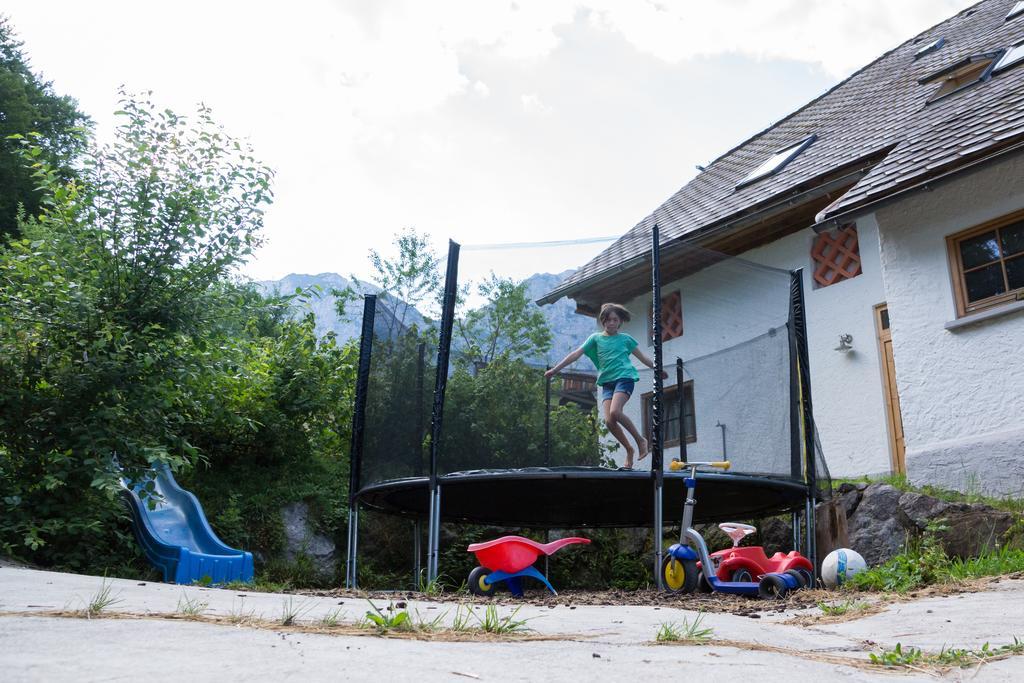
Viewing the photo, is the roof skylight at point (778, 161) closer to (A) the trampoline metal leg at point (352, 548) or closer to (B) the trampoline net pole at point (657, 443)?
(B) the trampoline net pole at point (657, 443)

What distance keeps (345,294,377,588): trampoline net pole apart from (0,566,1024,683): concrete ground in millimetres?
3496

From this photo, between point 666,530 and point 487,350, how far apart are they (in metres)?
2.89

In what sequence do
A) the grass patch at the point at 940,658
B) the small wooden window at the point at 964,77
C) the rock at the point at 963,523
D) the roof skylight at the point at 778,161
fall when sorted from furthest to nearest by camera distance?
the roof skylight at the point at 778,161 < the small wooden window at the point at 964,77 < the rock at the point at 963,523 < the grass patch at the point at 940,658

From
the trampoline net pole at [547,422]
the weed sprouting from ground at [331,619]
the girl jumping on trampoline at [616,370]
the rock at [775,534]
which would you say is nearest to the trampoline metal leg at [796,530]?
the rock at [775,534]

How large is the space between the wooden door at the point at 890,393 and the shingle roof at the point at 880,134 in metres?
1.74

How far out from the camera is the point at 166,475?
7609 millimetres

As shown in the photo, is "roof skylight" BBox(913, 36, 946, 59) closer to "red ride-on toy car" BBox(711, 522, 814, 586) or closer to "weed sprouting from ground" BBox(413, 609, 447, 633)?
"red ride-on toy car" BBox(711, 522, 814, 586)

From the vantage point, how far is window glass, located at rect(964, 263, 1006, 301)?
7.62 meters

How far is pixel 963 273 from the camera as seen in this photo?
309 inches

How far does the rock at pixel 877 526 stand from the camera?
6.42 meters

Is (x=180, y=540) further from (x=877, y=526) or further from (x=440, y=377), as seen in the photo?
(x=877, y=526)

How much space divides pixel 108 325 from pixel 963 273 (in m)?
6.97

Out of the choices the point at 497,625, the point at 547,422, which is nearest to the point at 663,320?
the point at 547,422

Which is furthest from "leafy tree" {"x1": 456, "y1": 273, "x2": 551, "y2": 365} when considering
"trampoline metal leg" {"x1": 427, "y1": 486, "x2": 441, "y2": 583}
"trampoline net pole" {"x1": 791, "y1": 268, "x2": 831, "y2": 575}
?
"trampoline net pole" {"x1": 791, "y1": 268, "x2": 831, "y2": 575}
